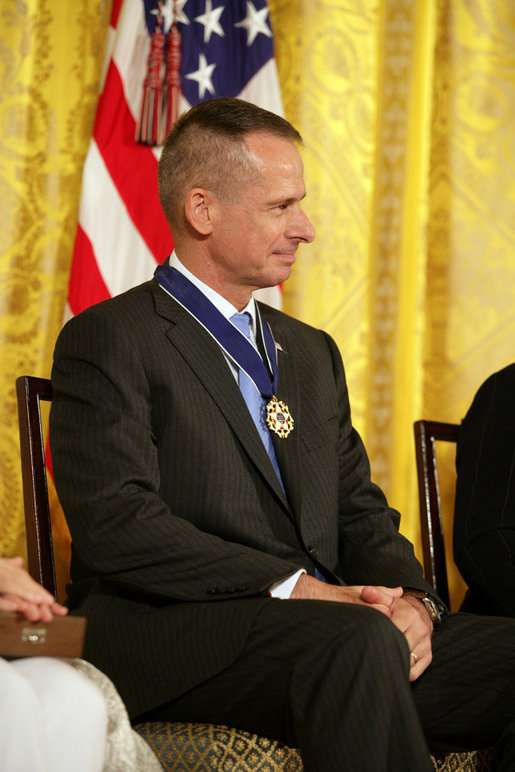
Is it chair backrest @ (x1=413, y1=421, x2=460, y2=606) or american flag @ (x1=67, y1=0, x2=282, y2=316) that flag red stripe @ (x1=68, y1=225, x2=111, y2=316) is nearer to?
american flag @ (x1=67, y1=0, x2=282, y2=316)

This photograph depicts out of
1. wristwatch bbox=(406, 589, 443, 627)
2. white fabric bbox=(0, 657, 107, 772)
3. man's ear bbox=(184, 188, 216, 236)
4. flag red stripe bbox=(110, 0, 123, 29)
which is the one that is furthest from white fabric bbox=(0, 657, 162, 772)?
flag red stripe bbox=(110, 0, 123, 29)

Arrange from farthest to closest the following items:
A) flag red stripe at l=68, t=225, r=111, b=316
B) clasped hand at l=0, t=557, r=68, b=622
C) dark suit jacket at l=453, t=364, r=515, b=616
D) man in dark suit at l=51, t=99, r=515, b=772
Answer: flag red stripe at l=68, t=225, r=111, b=316, dark suit jacket at l=453, t=364, r=515, b=616, man in dark suit at l=51, t=99, r=515, b=772, clasped hand at l=0, t=557, r=68, b=622

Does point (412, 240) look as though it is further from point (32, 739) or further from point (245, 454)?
point (32, 739)

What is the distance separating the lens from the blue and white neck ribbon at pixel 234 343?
2.37 m

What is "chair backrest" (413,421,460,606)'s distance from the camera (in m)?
2.90

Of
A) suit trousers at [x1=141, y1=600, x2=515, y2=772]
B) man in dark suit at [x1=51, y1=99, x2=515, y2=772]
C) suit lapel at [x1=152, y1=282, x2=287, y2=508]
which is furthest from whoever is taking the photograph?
suit lapel at [x1=152, y1=282, x2=287, y2=508]

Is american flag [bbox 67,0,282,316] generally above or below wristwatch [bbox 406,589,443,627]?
above

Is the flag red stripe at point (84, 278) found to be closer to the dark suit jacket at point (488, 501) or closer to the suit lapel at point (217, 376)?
the suit lapel at point (217, 376)

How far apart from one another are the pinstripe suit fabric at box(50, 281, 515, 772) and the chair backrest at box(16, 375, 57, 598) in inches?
3.5

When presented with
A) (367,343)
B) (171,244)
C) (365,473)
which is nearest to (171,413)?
(365,473)

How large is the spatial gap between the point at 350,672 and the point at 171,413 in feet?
2.44

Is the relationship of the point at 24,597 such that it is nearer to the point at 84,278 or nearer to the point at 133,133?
the point at 84,278

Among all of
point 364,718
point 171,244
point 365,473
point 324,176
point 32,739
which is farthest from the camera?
point 324,176

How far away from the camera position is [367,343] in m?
3.83
